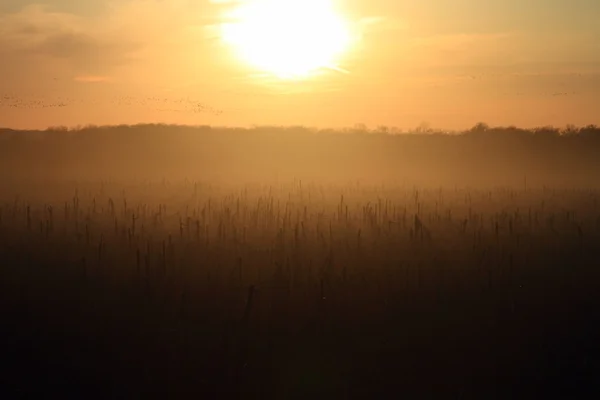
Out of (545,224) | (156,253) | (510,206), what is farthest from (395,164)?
(156,253)

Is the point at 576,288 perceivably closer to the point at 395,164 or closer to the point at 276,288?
the point at 276,288

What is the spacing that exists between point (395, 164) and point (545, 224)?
3226 centimetres

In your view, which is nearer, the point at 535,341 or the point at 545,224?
the point at 535,341

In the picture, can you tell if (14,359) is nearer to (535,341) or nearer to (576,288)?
(535,341)

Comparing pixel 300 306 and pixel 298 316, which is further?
pixel 300 306

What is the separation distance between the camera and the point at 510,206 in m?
14.4

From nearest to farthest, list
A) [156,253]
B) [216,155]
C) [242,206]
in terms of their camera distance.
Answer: [156,253] → [242,206] → [216,155]

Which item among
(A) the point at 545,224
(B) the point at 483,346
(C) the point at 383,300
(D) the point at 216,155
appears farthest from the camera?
(D) the point at 216,155

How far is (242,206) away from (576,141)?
34.0m

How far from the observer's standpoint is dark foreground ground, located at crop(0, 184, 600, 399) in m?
5.17

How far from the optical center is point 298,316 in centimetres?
631

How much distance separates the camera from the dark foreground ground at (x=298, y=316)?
5.17 meters

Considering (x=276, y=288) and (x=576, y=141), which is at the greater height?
(x=576, y=141)

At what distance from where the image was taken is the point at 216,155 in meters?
42.6
